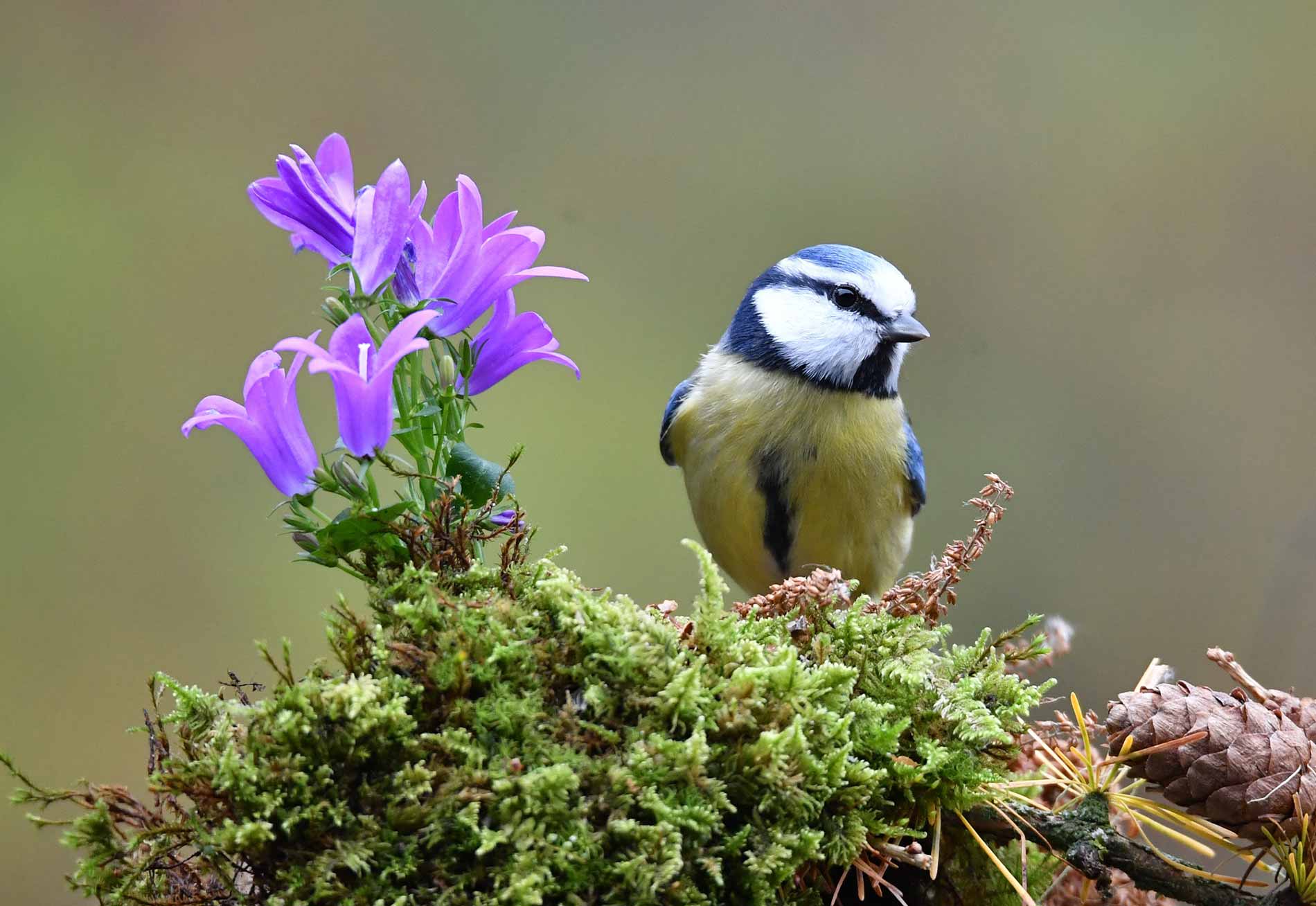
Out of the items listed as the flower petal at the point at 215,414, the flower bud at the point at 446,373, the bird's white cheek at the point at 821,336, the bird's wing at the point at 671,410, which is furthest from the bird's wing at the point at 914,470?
the flower petal at the point at 215,414

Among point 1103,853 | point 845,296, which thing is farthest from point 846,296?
point 1103,853

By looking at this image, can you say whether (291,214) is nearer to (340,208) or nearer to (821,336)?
(340,208)

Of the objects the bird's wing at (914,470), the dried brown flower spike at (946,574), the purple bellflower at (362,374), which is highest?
the purple bellflower at (362,374)

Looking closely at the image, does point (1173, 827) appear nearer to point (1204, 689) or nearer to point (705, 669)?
point (1204, 689)

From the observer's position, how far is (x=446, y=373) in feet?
2.44

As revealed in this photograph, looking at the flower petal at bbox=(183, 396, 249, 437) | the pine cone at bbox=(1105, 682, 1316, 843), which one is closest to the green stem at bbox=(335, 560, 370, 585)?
the flower petal at bbox=(183, 396, 249, 437)

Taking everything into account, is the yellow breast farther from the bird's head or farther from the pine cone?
the pine cone

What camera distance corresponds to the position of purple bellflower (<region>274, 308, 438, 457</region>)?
669mm

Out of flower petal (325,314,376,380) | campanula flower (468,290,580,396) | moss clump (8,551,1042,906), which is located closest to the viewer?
moss clump (8,551,1042,906)

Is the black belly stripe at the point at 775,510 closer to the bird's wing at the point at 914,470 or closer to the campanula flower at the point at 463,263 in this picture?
the bird's wing at the point at 914,470

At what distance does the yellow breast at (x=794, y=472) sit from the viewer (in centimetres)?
133

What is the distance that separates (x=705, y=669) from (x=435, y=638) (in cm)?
17

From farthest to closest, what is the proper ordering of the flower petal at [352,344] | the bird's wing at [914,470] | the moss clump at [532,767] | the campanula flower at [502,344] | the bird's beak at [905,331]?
the bird's wing at [914,470], the bird's beak at [905,331], the campanula flower at [502,344], the flower petal at [352,344], the moss clump at [532,767]

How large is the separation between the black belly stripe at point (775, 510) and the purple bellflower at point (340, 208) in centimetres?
65
